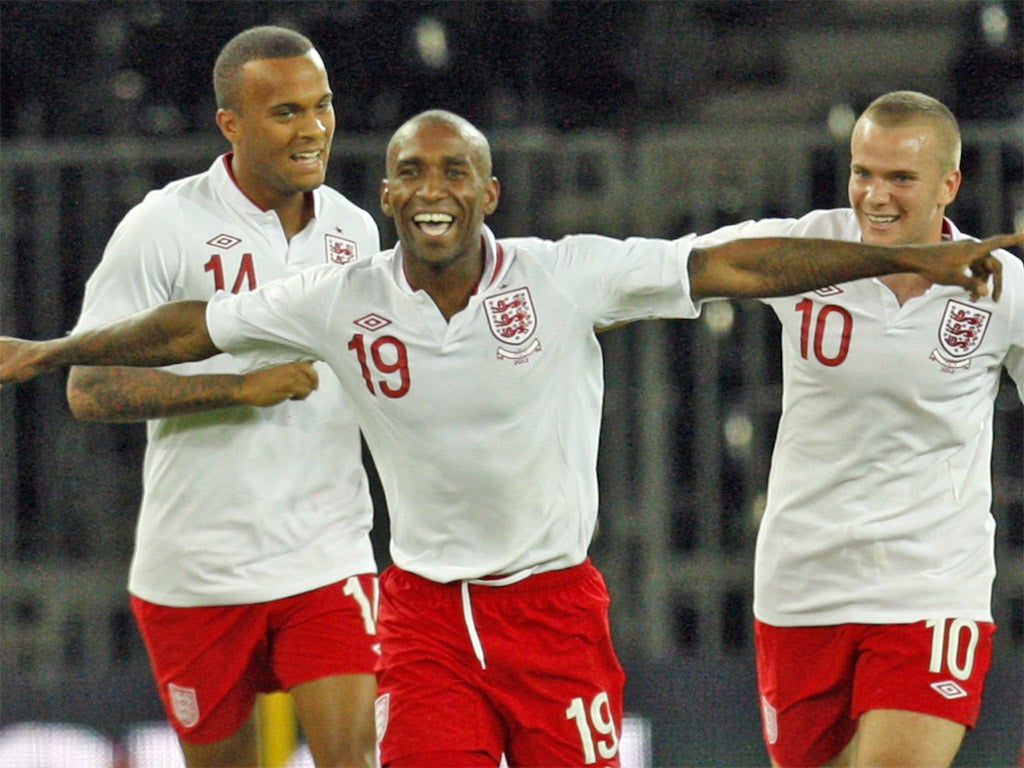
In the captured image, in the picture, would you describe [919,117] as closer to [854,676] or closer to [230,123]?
[854,676]

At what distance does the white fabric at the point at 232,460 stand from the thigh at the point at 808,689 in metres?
1.08

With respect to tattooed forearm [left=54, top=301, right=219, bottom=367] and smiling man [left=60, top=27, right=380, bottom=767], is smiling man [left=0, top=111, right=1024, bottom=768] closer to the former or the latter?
tattooed forearm [left=54, top=301, right=219, bottom=367]

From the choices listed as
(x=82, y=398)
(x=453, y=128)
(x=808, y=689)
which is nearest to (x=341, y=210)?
(x=82, y=398)

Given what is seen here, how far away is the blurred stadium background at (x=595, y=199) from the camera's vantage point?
6113 millimetres

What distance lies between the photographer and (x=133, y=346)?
400 centimetres

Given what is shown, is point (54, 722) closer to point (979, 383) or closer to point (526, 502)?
point (526, 502)

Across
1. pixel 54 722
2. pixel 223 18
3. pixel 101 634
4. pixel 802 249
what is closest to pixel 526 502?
pixel 802 249

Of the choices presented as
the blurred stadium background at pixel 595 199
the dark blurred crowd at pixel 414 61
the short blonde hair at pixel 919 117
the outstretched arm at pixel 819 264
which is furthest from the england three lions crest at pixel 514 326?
the dark blurred crowd at pixel 414 61

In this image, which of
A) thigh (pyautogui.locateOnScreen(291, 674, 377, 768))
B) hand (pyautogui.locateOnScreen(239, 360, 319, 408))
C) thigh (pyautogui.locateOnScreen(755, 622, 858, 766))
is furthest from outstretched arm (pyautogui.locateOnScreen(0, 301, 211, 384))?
thigh (pyautogui.locateOnScreen(755, 622, 858, 766))

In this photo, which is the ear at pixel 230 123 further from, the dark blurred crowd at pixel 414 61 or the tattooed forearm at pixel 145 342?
the dark blurred crowd at pixel 414 61

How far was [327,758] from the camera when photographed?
174 inches

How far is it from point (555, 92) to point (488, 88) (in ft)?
0.91

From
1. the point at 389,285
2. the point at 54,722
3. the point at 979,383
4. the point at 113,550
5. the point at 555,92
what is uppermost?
the point at 555,92

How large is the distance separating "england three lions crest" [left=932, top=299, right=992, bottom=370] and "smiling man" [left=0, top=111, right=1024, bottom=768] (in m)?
0.66
